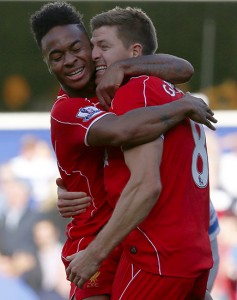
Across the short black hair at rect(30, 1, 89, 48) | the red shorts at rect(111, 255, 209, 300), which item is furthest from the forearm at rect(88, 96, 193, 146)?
the short black hair at rect(30, 1, 89, 48)

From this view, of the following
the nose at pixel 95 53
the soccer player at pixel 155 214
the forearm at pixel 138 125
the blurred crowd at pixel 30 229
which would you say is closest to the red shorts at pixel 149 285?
the soccer player at pixel 155 214

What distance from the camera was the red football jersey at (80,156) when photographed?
420 centimetres

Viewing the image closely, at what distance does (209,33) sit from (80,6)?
1850mm

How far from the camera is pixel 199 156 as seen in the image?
4.17 meters

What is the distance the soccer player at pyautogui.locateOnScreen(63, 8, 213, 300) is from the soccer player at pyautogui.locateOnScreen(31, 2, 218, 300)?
0.14m

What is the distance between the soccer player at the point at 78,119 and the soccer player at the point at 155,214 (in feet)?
0.46

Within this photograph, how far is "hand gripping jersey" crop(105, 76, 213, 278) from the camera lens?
402cm

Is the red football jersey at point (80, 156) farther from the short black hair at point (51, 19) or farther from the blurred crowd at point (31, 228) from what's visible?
the blurred crowd at point (31, 228)

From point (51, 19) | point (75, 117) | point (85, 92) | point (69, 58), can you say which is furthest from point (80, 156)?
point (51, 19)

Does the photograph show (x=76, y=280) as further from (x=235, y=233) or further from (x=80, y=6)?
(x=80, y=6)

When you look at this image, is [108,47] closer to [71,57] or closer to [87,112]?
[71,57]

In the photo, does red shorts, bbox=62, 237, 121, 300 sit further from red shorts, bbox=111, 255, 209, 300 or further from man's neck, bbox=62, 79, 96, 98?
man's neck, bbox=62, 79, 96, 98

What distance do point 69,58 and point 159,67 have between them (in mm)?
435

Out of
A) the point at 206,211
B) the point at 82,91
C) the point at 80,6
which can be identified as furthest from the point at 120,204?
the point at 80,6
